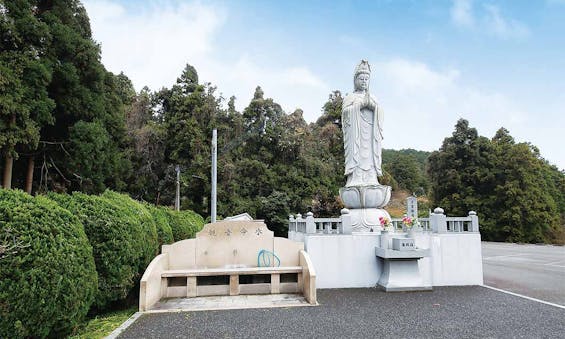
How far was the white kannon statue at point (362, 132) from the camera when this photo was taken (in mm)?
9602

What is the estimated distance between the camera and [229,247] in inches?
285

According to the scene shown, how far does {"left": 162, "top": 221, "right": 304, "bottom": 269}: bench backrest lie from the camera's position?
7.11m

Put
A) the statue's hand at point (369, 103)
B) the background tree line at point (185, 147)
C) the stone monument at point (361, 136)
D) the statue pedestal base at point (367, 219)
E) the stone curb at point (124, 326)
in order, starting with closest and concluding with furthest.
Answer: the stone curb at point (124, 326), the statue pedestal base at point (367, 219), the stone monument at point (361, 136), the statue's hand at point (369, 103), the background tree line at point (185, 147)

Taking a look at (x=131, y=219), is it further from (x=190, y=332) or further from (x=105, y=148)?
(x=105, y=148)

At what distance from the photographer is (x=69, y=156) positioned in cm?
1323

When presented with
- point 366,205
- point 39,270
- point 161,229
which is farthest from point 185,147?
point 39,270

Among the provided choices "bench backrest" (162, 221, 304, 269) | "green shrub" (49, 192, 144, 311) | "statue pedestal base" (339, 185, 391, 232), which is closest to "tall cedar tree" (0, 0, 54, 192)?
"green shrub" (49, 192, 144, 311)

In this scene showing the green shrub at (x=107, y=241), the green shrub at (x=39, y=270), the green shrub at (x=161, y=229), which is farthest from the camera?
the green shrub at (x=161, y=229)

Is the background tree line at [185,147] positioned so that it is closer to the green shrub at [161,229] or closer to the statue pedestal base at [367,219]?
the green shrub at [161,229]

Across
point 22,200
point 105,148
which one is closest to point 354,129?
point 22,200

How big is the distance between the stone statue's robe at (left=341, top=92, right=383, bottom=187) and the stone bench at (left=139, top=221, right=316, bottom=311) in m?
3.17

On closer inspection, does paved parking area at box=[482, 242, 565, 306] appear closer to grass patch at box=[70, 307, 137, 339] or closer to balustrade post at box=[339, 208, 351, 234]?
balustrade post at box=[339, 208, 351, 234]

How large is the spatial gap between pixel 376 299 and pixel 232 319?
105 inches

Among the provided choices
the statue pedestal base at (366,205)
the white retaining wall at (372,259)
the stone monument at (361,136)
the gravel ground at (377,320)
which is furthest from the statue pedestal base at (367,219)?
the gravel ground at (377,320)
